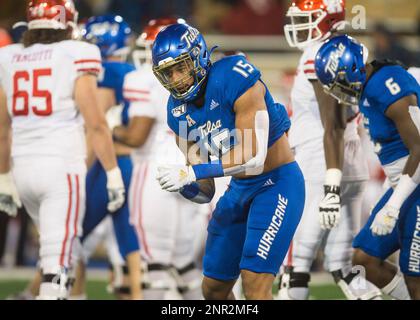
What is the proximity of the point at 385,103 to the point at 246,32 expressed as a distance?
6.22 meters

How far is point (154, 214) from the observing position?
267 inches

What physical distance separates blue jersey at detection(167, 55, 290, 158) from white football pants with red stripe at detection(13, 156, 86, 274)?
2.86ft

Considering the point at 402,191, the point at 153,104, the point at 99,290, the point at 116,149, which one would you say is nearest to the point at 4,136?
the point at 116,149

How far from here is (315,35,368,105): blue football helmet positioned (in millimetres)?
5422

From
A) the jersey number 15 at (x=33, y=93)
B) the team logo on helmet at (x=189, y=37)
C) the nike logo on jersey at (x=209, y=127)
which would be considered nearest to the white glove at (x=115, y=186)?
the jersey number 15 at (x=33, y=93)

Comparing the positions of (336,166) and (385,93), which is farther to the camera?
(336,166)

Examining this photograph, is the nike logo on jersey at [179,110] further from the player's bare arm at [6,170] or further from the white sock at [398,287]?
the white sock at [398,287]

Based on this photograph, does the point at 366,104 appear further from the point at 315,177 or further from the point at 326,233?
the point at 326,233

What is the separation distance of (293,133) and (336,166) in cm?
56

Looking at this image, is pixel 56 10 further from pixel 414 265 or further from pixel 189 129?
pixel 414 265

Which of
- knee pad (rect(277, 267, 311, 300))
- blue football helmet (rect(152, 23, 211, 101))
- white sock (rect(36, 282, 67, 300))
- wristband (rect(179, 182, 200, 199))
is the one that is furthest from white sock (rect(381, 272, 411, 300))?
white sock (rect(36, 282, 67, 300))

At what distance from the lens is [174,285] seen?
7195mm
